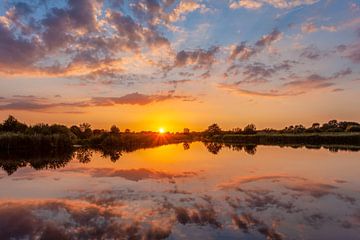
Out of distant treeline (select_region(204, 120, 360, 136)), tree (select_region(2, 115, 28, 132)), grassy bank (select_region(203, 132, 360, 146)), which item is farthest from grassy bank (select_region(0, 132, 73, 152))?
distant treeline (select_region(204, 120, 360, 136))

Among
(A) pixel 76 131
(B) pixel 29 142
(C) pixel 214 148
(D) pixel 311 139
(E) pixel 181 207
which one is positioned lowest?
(E) pixel 181 207

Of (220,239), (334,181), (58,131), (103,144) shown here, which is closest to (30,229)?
(220,239)

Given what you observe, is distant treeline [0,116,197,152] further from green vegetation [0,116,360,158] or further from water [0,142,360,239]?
water [0,142,360,239]

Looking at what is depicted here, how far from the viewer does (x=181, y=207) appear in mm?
9164

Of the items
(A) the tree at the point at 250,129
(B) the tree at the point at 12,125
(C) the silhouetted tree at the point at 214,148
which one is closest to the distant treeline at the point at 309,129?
(A) the tree at the point at 250,129

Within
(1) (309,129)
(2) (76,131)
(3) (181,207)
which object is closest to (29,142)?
(3) (181,207)

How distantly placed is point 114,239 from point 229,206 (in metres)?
3.87

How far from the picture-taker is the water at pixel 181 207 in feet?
22.8

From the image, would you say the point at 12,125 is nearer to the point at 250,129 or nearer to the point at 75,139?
the point at 75,139

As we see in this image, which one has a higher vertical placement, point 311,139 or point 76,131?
point 76,131

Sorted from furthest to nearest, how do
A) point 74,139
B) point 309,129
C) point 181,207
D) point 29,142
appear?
point 309,129
point 74,139
point 29,142
point 181,207

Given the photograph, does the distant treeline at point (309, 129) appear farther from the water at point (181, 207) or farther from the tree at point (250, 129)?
the water at point (181, 207)

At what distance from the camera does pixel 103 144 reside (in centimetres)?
4531

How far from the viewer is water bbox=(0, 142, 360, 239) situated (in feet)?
22.8
